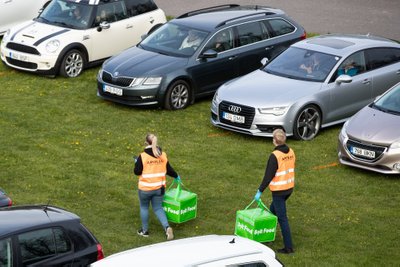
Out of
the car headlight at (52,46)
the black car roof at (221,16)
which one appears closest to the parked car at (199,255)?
the black car roof at (221,16)

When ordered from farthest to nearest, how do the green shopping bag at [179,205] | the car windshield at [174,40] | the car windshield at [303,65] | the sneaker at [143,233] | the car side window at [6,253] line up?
the car windshield at [174,40], the car windshield at [303,65], the green shopping bag at [179,205], the sneaker at [143,233], the car side window at [6,253]

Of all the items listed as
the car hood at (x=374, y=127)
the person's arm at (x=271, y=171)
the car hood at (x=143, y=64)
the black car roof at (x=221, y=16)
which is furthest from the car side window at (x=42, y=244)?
the black car roof at (x=221, y=16)

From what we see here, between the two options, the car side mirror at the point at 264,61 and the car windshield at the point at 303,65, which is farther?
the car side mirror at the point at 264,61

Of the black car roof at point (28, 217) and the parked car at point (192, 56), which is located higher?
the black car roof at point (28, 217)

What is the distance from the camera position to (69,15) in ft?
76.5

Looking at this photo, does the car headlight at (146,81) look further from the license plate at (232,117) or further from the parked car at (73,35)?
the parked car at (73,35)

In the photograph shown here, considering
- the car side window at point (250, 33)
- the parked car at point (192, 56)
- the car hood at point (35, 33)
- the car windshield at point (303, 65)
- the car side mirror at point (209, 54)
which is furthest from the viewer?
the car hood at point (35, 33)

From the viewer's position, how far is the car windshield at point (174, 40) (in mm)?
21156

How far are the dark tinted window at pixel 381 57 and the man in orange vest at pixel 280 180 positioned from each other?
6824 mm

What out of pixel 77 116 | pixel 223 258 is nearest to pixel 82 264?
pixel 223 258

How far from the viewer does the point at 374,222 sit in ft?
49.5

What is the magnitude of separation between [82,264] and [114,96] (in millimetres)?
9547

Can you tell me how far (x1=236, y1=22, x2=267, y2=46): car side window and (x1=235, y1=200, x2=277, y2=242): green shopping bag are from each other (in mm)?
8408

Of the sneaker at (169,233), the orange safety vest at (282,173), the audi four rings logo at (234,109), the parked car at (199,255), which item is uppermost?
the parked car at (199,255)
